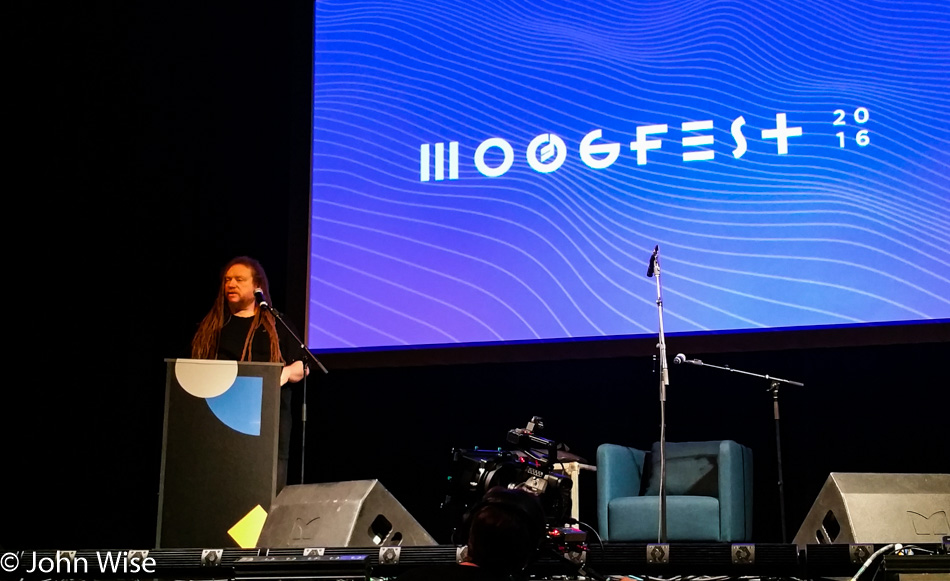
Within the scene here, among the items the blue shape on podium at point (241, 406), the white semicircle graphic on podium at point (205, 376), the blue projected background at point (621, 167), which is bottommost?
the blue shape on podium at point (241, 406)

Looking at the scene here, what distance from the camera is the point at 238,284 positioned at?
4.27 metres

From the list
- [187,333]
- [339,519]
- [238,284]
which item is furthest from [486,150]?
[339,519]

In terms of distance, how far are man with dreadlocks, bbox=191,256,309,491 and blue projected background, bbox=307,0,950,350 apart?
0.98 meters

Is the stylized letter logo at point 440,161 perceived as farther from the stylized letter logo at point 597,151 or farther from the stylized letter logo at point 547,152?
the stylized letter logo at point 597,151

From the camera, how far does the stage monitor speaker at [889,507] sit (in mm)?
3064

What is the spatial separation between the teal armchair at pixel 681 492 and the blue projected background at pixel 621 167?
62 centimetres

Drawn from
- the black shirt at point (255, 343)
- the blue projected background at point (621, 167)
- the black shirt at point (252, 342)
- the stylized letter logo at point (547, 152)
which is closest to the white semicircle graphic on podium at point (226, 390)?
the black shirt at point (255, 343)

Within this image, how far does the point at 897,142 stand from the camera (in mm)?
4633

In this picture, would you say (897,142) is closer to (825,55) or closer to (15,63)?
(825,55)

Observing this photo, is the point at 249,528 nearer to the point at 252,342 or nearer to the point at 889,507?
the point at 252,342

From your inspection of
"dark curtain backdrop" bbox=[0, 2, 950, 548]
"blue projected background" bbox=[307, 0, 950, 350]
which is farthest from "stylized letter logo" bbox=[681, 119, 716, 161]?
"dark curtain backdrop" bbox=[0, 2, 950, 548]

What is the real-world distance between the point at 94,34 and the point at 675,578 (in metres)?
4.24

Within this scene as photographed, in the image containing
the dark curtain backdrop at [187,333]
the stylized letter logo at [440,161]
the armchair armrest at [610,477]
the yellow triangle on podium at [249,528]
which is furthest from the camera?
the stylized letter logo at [440,161]

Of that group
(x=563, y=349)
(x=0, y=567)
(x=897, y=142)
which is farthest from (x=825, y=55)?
(x=0, y=567)
